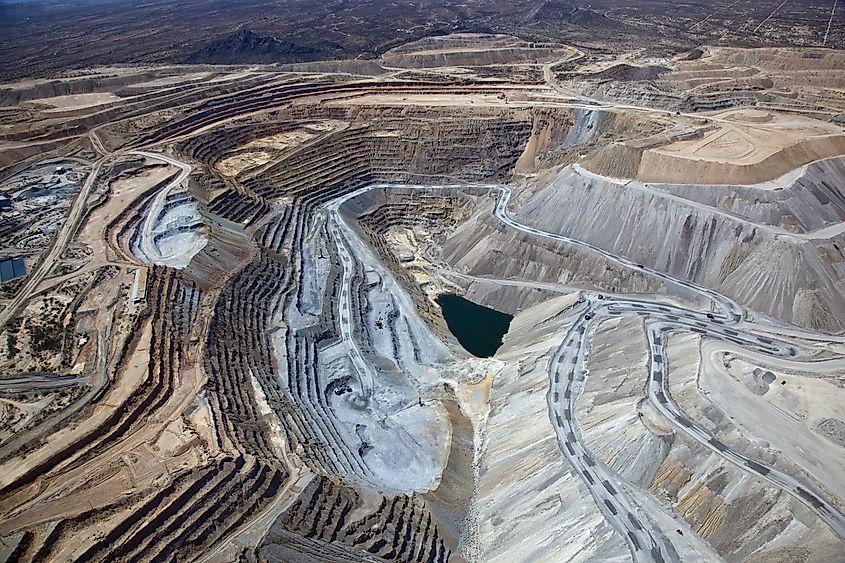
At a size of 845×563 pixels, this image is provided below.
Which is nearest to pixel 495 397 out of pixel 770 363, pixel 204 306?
pixel 770 363

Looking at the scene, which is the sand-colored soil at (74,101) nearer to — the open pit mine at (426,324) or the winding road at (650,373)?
the open pit mine at (426,324)

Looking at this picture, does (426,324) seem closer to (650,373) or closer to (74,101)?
(650,373)

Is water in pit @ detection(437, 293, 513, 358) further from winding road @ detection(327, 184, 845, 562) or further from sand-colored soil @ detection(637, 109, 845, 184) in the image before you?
sand-colored soil @ detection(637, 109, 845, 184)

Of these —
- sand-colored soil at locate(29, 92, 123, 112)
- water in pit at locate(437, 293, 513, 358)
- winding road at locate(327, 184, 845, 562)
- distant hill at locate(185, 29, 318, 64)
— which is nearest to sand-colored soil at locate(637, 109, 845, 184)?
winding road at locate(327, 184, 845, 562)

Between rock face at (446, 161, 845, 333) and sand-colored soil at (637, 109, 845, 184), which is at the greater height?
sand-colored soil at (637, 109, 845, 184)

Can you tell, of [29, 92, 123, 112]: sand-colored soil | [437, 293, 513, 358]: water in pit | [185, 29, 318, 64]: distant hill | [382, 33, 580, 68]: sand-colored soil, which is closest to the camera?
[437, 293, 513, 358]: water in pit

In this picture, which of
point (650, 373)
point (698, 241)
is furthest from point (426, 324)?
point (698, 241)
